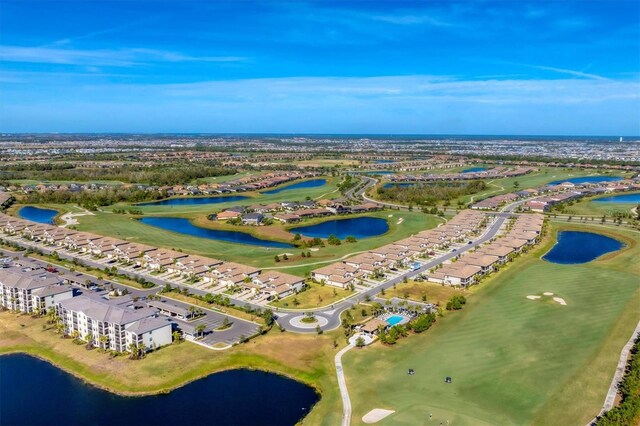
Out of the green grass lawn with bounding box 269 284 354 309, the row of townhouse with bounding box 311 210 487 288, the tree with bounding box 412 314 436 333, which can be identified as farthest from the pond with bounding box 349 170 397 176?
the tree with bounding box 412 314 436 333

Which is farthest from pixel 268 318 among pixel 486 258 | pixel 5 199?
pixel 5 199

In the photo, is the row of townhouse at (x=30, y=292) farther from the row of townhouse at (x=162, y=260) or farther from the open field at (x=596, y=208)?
the open field at (x=596, y=208)

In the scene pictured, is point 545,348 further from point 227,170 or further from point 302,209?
point 227,170

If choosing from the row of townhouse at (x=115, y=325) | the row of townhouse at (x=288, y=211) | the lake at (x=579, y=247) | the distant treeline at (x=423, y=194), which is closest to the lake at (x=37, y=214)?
the row of townhouse at (x=288, y=211)

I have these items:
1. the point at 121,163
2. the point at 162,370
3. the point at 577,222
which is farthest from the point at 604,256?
the point at 121,163

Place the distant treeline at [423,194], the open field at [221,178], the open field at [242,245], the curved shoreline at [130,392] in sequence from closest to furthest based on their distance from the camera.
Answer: the curved shoreline at [130,392], the open field at [242,245], the distant treeline at [423,194], the open field at [221,178]

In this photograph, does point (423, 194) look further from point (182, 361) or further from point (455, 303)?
point (182, 361)
